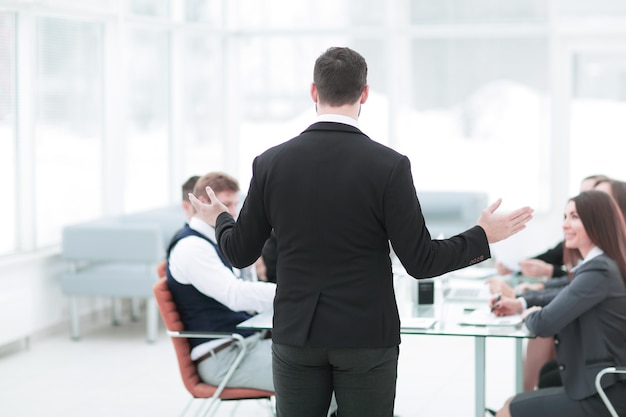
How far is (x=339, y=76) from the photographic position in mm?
2588

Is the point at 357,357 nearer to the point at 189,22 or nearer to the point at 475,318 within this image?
the point at 475,318

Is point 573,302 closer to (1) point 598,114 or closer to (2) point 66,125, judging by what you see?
(2) point 66,125

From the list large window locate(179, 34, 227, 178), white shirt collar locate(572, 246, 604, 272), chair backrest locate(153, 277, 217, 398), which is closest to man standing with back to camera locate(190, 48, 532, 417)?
white shirt collar locate(572, 246, 604, 272)

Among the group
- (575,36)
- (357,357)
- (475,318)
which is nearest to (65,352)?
(475,318)

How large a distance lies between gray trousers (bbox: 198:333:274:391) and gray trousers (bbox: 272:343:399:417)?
1532 millimetres

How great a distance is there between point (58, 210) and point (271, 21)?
4618mm

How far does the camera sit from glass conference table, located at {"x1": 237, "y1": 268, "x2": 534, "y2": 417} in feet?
12.8

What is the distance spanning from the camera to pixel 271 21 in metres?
11.7

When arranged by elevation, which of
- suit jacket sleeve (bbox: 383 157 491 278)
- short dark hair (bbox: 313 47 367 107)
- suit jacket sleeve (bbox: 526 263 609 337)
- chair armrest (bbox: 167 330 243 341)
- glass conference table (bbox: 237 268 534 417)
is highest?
short dark hair (bbox: 313 47 367 107)

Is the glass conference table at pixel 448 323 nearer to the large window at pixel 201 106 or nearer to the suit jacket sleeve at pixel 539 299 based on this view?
the suit jacket sleeve at pixel 539 299

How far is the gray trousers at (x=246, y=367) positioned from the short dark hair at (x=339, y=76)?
1858mm

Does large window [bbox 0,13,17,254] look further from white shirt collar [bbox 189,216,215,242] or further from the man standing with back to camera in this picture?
the man standing with back to camera

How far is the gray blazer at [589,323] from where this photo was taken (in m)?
3.75

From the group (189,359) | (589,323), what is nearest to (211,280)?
(189,359)
